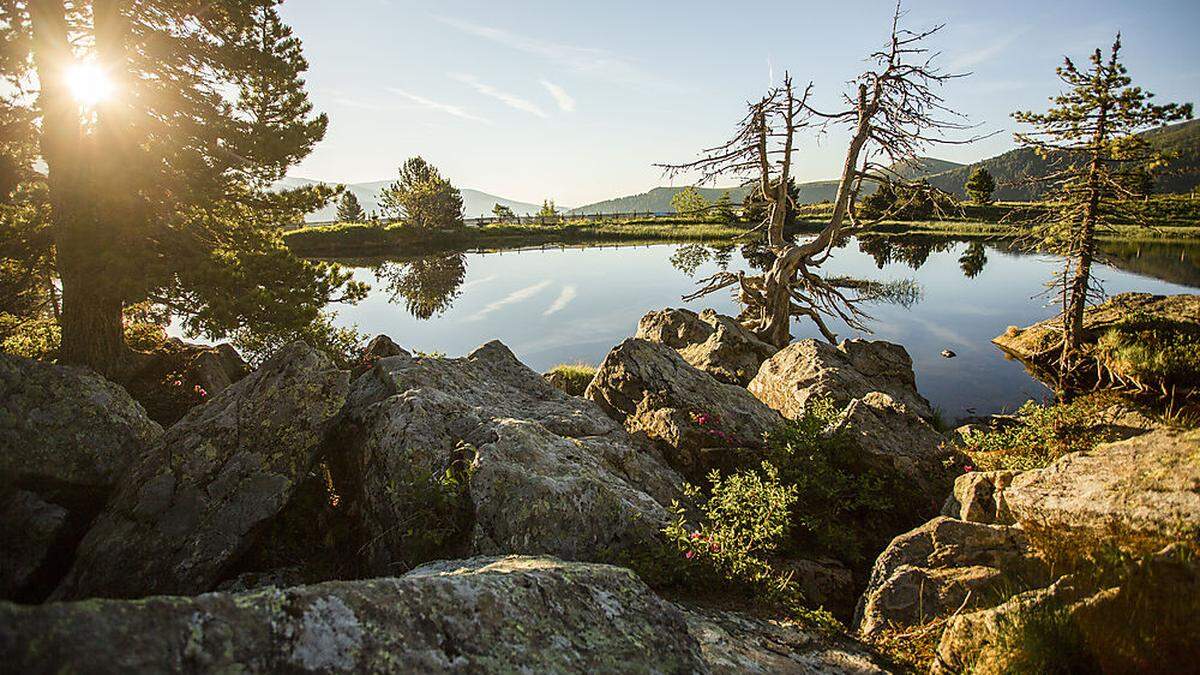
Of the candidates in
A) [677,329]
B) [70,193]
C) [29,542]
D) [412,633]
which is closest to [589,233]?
[677,329]

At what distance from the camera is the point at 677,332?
19.4m

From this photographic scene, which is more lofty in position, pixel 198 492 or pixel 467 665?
pixel 467 665

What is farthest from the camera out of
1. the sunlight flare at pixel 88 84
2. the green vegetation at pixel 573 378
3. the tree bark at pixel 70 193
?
the green vegetation at pixel 573 378

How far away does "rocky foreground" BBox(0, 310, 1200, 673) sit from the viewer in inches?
92.0

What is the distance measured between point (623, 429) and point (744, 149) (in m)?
11.7

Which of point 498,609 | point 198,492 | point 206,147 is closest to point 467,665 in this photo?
point 498,609

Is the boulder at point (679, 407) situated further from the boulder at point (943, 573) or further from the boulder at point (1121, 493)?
the boulder at point (1121, 493)

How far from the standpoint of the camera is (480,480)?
5469mm

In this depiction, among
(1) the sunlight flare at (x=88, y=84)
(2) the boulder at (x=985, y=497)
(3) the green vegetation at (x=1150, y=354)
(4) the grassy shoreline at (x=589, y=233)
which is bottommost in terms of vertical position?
(3) the green vegetation at (x=1150, y=354)

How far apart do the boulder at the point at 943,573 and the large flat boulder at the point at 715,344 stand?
8.47m

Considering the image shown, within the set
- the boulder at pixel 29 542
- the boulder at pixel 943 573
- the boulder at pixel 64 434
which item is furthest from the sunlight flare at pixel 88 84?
the boulder at pixel 943 573

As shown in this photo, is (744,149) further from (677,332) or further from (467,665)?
(467,665)

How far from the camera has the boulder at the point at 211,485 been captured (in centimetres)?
502

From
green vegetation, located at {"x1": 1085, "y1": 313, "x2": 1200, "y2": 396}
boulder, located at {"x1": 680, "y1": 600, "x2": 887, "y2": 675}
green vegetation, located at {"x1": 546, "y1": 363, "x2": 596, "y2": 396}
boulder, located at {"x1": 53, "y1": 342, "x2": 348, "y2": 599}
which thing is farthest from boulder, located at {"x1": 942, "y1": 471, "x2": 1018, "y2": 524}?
green vegetation, located at {"x1": 1085, "y1": 313, "x2": 1200, "y2": 396}
